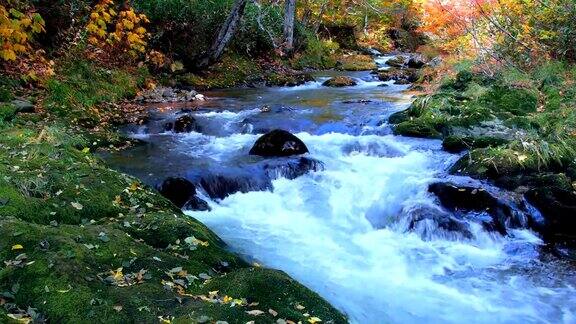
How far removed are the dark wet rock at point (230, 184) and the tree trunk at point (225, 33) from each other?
8888mm

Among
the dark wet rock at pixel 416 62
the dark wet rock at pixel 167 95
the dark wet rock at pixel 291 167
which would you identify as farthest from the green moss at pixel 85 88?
the dark wet rock at pixel 416 62

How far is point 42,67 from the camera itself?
471 inches

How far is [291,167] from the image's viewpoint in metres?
9.49

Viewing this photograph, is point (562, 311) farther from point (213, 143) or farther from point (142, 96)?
point (142, 96)

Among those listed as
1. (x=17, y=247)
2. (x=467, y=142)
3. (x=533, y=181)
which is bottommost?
(x=533, y=181)

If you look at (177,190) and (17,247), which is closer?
(17,247)

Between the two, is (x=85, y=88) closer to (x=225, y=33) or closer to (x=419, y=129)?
(x=225, y=33)

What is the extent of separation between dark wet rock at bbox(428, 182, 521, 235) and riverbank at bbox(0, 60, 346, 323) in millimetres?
4512

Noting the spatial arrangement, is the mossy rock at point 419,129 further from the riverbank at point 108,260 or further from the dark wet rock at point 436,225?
the riverbank at point 108,260

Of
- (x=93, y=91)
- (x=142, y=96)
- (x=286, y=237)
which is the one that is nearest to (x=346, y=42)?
(x=142, y=96)

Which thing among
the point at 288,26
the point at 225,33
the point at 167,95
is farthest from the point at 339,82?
the point at 167,95

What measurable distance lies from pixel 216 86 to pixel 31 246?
47.3 ft

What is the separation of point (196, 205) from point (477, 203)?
457 centimetres

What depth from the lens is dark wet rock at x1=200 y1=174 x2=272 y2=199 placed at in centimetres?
865
